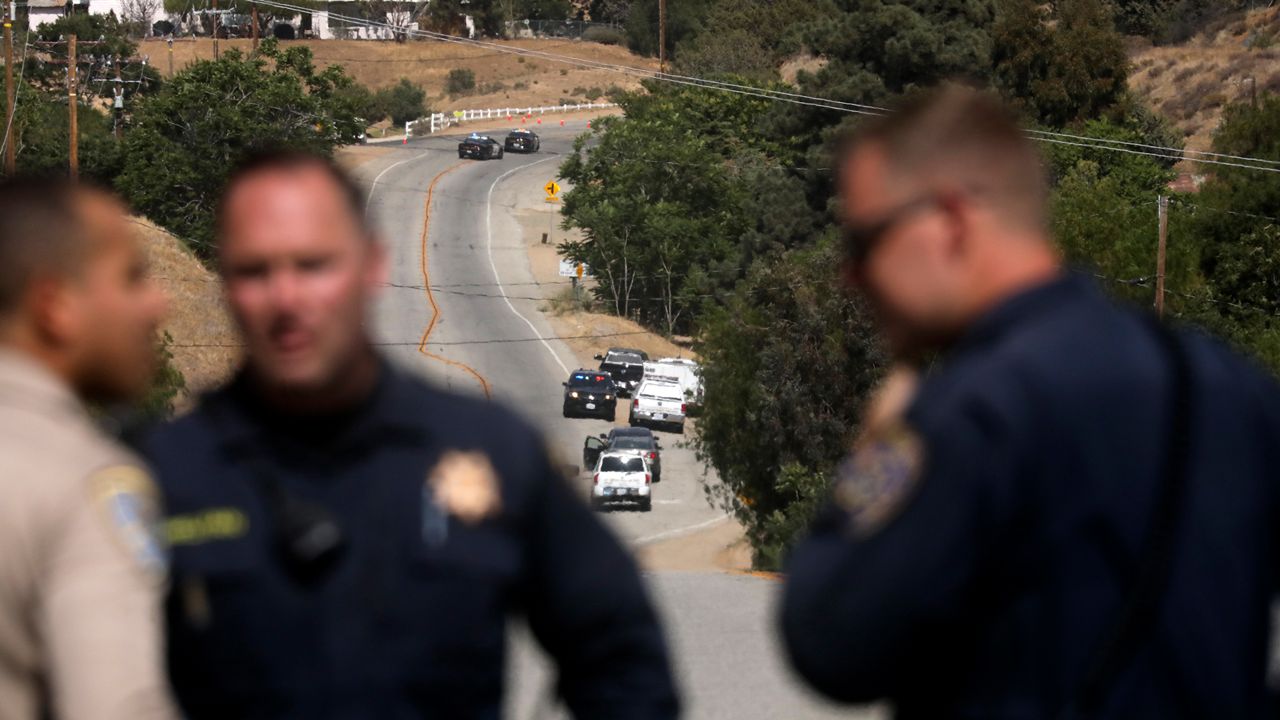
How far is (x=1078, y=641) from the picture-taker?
2.06 m

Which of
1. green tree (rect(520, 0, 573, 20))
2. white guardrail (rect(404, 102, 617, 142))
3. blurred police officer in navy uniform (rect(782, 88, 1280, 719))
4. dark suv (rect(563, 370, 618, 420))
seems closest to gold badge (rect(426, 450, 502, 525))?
blurred police officer in navy uniform (rect(782, 88, 1280, 719))

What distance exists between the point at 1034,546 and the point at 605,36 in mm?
125889

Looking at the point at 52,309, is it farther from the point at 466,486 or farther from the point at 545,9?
the point at 545,9

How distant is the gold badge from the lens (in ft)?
8.03

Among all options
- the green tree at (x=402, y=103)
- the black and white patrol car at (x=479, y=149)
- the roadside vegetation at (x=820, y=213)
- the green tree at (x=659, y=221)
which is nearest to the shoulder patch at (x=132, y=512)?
the roadside vegetation at (x=820, y=213)

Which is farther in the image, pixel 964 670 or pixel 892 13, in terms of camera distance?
pixel 892 13

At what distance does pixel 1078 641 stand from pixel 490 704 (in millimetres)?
903

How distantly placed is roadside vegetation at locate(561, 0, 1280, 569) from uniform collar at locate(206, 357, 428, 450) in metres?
25.4

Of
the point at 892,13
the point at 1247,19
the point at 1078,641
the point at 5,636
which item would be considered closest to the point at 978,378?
the point at 1078,641

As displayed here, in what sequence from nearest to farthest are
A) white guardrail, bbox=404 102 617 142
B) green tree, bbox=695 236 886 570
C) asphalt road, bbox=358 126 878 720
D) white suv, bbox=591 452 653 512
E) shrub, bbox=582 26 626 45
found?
1. asphalt road, bbox=358 126 878 720
2. green tree, bbox=695 236 886 570
3. white suv, bbox=591 452 653 512
4. white guardrail, bbox=404 102 617 142
5. shrub, bbox=582 26 626 45

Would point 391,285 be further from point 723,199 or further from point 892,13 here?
point 892,13

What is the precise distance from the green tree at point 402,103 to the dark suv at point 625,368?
176 feet

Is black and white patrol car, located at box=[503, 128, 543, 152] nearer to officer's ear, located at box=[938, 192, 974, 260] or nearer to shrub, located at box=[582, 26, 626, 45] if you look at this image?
shrub, located at box=[582, 26, 626, 45]

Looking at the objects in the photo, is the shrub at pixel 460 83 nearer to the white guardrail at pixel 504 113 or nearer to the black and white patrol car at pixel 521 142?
the white guardrail at pixel 504 113
